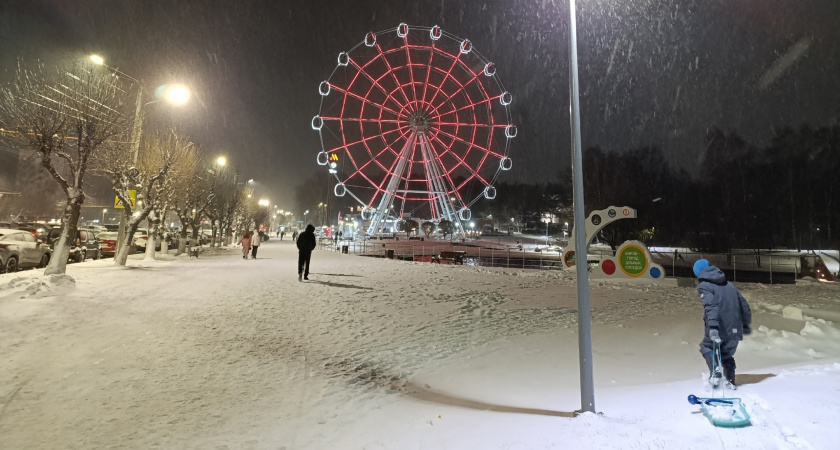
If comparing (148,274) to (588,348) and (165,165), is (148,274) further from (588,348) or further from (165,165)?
(588,348)

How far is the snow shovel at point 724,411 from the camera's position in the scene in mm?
3906

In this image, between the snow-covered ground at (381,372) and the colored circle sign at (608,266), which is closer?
the snow-covered ground at (381,372)

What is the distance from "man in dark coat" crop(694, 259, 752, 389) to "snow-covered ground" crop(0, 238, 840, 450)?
0.33m

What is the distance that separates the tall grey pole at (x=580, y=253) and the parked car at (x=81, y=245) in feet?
69.6

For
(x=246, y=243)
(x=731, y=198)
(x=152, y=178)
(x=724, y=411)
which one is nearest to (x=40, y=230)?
(x=152, y=178)

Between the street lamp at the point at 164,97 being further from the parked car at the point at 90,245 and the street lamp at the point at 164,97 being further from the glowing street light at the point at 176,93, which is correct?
the parked car at the point at 90,245

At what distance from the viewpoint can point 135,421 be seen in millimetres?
4496

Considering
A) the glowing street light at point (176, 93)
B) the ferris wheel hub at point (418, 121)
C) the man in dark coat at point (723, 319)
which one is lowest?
the man in dark coat at point (723, 319)

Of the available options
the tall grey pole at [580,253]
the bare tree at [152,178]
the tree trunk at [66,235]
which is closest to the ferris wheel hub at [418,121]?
the bare tree at [152,178]

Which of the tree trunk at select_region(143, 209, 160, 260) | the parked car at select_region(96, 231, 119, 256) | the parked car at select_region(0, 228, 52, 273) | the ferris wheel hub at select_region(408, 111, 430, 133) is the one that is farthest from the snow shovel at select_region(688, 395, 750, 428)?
the ferris wheel hub at select_region(408, 111, 430, 133)

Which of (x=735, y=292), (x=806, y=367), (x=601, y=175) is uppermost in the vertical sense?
(x=601, y=175)

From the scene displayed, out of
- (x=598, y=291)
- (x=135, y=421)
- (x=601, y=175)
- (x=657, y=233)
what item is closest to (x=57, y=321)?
(x=135, y=421)

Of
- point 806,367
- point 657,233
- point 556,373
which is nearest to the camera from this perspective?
point 806,367

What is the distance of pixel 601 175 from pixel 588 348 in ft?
140
